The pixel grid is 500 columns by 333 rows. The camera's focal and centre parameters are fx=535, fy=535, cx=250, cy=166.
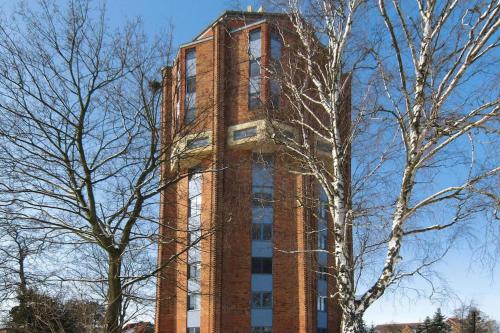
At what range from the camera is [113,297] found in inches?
455

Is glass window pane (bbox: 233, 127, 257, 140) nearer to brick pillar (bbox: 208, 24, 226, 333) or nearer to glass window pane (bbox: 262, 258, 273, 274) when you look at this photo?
brick pillar (bbox: 208, 24, 226, 333)

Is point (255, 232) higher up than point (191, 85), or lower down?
lower down

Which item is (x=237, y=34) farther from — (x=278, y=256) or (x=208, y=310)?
(x=208, y=310)

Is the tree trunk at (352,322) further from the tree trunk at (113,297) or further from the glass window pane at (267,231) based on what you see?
the glass window pane at (267,231)

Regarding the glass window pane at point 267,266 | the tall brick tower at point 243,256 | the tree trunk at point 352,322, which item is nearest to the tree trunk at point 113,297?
the tree trunk at point 352,322

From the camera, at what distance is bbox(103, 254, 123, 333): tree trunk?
11469mm

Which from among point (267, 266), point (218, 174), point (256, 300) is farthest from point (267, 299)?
point (218, 174)

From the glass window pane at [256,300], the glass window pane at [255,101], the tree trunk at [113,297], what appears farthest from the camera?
the glass window pane at [256,300]

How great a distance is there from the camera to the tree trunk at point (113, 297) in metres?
11.5

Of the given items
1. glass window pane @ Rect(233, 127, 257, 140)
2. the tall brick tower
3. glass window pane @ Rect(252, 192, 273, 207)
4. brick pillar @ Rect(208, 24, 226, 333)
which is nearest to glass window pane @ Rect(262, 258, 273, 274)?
the tall brick tower

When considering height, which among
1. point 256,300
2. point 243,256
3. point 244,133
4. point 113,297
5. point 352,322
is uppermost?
point 244,133

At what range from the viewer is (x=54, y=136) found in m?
11.9

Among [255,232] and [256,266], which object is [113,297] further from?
[255,232]

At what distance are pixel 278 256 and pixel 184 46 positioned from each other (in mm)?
13670
